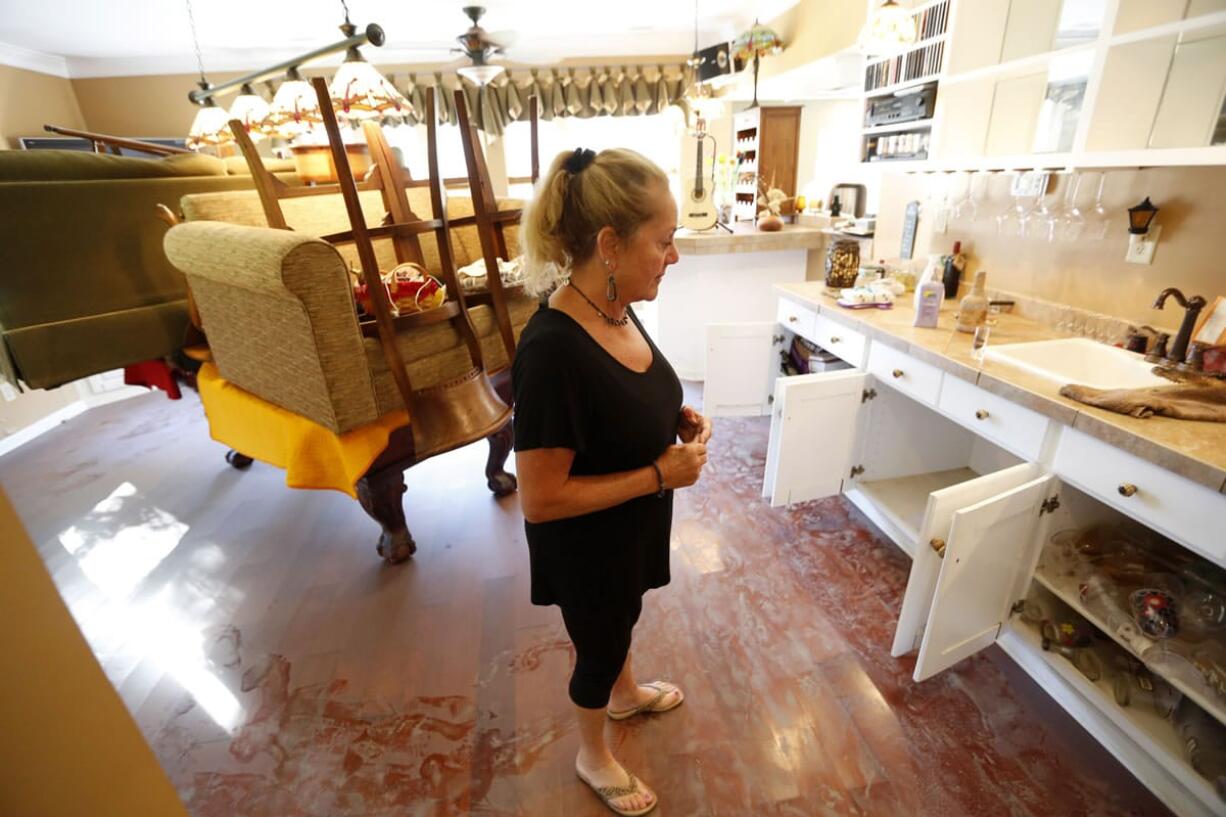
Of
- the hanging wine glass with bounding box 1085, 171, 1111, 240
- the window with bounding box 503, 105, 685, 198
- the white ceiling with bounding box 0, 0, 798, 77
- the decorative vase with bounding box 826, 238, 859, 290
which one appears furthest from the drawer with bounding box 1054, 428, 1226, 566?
the window with bounding box 503, 105, 685, 198

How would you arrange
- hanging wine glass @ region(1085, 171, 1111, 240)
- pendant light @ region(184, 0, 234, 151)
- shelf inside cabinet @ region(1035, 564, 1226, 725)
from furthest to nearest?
pendant light @ region(184, 0, 234, 151), hanging wine glass @ region(1085, 171, 1111, 240), shelf inside cabinet @ region(1035, 564, 1226, 725)

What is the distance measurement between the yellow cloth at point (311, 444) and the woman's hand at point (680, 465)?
1141 millimetres

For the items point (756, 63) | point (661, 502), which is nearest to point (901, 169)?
point (661, 502)

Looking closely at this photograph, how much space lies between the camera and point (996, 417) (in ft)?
5.01

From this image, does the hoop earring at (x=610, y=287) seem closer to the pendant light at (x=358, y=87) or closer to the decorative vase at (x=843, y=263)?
the decorative vase at (x=843, y=263)

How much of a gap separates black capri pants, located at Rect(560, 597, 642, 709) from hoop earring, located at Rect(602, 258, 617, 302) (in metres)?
0.58

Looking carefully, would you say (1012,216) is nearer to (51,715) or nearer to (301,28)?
(51,715)

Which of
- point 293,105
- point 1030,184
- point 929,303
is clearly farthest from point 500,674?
point 293,105

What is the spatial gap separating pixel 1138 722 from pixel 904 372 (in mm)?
1067

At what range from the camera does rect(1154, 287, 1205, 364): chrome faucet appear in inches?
56.5

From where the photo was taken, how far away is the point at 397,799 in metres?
1.32

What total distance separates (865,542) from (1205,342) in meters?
1.15

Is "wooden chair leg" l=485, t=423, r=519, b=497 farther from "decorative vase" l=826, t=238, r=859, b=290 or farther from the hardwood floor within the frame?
"decorative vase" l=826, t=238, r=859, b=290

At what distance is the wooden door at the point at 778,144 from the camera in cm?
566
